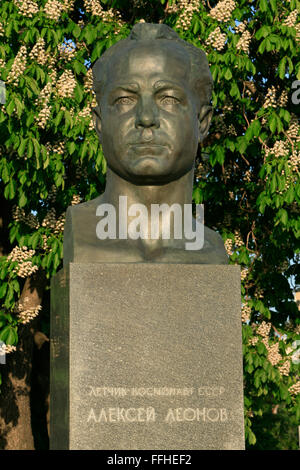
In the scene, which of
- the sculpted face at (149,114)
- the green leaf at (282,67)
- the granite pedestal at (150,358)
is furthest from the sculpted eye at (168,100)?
the green leaf at (282,67)

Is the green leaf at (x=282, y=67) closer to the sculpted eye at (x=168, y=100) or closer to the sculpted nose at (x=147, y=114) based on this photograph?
the sculpted eye at (x=168, y=100)

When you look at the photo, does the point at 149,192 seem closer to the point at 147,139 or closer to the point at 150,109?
the point at 147,139

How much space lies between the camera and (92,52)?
33.7 ft

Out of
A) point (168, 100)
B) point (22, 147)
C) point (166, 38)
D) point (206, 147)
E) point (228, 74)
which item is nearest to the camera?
point (168, 100)

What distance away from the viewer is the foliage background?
981 cm

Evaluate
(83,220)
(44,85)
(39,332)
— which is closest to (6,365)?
(39,332)

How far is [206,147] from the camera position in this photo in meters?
→ 11.1

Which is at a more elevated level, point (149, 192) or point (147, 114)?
point (147, 114)

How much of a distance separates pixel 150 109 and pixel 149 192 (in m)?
0.62

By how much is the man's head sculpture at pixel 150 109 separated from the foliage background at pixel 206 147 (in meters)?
3.19

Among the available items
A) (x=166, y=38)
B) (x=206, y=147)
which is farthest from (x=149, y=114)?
(x=206, y=147)

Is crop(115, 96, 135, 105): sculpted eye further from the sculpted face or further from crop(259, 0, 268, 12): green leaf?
crop(259, 0, 268, 12): green leaf

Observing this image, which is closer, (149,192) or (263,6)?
(149,192)
